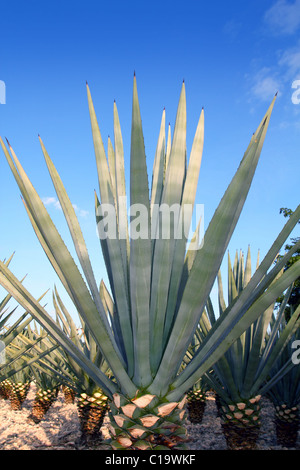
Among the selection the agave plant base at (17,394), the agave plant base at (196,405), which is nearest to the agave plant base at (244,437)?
the agave plant base at (196,405)

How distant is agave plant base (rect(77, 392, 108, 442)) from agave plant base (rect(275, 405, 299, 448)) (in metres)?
→ 2.10

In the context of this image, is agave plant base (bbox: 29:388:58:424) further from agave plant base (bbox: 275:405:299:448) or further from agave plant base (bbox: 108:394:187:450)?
agave plant base (bbox: 108:394:187:450)

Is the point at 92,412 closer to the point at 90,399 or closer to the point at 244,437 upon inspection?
the point at 90,399

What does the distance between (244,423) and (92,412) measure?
1.91 metres

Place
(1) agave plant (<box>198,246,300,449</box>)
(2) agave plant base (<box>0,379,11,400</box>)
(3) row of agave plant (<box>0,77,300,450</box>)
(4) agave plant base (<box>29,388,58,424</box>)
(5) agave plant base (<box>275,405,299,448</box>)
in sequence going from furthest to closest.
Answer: (2) agave plant base (<box>0,379,11,400</box>) < (4) agave plant base (<box>29,388,58,424</box>) < (5) agave plant base (<box>275,405,299,448</box>) < (1) agave plant (<box>198,246,300,449</box>) < (3) row of agave plant (<box>0,77,300,450</box>)

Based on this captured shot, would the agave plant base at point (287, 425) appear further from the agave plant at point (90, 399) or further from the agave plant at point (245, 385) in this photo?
the agave plant at point (90, 399)

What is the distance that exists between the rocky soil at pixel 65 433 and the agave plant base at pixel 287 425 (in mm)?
91

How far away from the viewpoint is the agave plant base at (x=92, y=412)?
4004 mm

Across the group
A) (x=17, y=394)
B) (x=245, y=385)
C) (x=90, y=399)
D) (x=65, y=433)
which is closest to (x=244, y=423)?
(x=245, y=385)

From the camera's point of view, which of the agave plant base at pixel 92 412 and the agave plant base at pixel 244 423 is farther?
the agave plant base at pixel 92 412

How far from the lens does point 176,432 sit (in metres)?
1.75

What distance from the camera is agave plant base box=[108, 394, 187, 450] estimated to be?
162 centimetres

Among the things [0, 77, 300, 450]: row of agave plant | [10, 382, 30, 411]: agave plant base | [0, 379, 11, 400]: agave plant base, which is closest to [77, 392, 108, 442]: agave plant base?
[0, 77, 300, 450]: row of agave plant

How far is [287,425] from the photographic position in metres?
3.78
